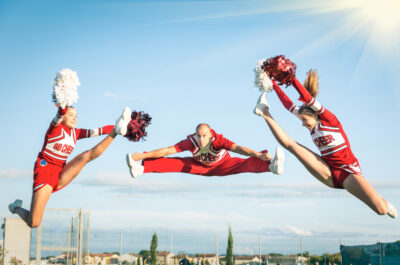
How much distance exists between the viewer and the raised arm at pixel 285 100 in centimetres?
628

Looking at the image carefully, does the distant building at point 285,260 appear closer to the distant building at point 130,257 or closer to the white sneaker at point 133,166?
the distant building at point 130,257

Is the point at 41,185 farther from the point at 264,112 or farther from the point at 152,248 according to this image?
the point at 152,248

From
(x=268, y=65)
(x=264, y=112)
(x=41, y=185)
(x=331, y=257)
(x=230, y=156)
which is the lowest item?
(x=331, y=257)

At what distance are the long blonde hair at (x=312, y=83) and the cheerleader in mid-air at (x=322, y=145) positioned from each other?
0.59 feet

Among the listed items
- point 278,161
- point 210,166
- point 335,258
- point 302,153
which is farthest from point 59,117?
point 335,258

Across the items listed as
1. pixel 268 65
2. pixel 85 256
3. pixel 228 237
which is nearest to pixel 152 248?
pixel 228 237

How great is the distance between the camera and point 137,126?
668 cm

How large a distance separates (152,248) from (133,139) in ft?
48.1

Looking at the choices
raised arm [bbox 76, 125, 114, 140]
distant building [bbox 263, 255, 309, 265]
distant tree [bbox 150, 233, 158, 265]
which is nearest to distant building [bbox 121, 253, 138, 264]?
distant tree [bbox 150, 233, 158, 265]

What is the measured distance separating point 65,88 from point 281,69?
2.83m

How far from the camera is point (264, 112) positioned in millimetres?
6191

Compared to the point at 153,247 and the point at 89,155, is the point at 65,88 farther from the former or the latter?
the point at 153,247

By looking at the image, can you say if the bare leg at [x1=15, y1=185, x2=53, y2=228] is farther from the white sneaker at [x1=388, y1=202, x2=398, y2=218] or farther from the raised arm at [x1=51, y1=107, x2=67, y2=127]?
the white sneaker at [x1=388, y1=202, x2=398, y2=218]

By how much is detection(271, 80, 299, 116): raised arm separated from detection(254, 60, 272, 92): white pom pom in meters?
0.09
